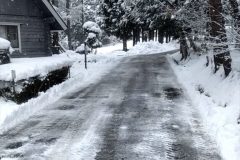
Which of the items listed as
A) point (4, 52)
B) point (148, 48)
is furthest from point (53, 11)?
point (148, 48)

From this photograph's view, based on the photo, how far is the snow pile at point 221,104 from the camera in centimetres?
739

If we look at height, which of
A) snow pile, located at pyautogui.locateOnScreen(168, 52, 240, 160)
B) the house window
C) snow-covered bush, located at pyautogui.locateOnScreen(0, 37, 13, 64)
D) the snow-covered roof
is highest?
the snow-covered roof

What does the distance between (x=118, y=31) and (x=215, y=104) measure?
37.2 metres

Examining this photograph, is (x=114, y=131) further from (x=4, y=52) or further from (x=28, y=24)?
(x=28, y=24)

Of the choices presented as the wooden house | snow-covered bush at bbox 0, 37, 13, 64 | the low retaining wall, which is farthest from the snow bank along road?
the wooden house

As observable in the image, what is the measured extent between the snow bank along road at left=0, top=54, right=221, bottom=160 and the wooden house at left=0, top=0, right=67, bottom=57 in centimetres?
837

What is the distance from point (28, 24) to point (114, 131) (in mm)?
14017

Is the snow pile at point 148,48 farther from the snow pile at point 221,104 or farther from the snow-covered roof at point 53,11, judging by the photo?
the snow pile at point 221,104

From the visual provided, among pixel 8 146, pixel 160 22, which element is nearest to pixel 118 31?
pixel 160 22

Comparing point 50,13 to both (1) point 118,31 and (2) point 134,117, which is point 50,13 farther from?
(1) point 118,31

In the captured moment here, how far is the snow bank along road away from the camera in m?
→ 7.03

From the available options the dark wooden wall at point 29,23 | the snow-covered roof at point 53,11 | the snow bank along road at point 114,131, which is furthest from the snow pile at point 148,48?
the snow bank along road at point 114,131

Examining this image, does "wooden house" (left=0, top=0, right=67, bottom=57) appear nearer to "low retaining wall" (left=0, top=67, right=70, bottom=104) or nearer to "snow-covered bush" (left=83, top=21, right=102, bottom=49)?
"low retaining wall" (left=0, top=67, right=70, bottom=104)

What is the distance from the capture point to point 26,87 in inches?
482
